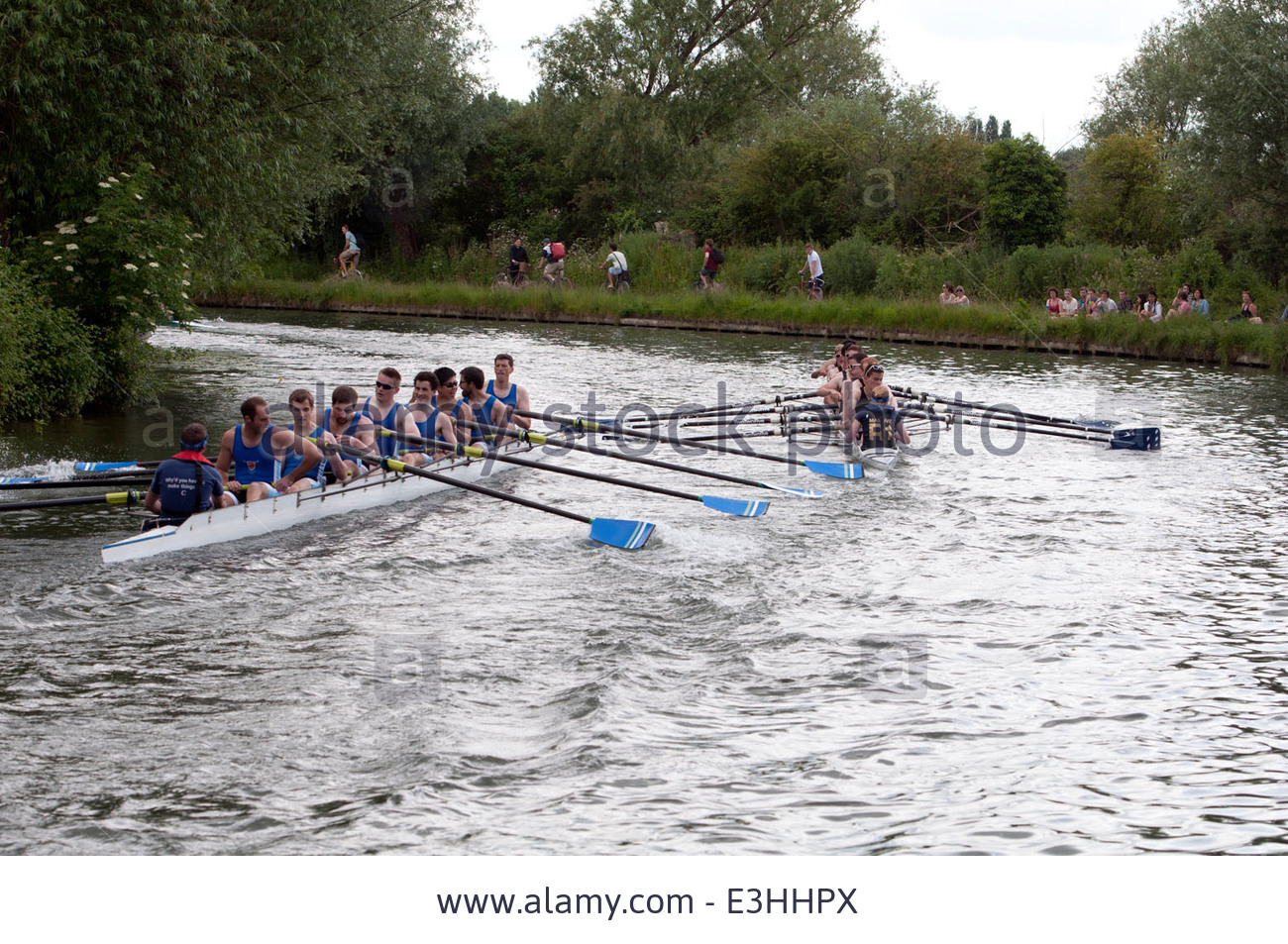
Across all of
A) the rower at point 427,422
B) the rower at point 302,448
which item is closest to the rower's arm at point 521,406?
the rower at point 427,422

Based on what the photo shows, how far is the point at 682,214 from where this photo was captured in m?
41.4

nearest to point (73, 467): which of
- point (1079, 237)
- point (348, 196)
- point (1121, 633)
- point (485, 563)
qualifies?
point (485, 563)

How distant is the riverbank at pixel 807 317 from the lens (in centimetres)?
2639

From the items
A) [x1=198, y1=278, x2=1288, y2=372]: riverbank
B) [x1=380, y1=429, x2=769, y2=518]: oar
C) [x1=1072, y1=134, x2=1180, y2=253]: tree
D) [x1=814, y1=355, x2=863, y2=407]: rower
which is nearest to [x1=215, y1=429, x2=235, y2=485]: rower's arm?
[x1=380, y1=429, x2=769, y2=518]: oar

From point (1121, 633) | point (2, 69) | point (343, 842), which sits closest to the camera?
point (343, 842)

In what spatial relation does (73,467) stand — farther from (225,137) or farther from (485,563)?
(225,137)

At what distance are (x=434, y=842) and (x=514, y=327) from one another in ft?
91.5

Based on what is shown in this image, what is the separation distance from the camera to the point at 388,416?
12.7 meters

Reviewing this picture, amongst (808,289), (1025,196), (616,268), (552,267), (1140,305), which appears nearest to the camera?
(1140,305)

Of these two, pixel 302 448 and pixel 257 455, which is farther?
pixel 302 448

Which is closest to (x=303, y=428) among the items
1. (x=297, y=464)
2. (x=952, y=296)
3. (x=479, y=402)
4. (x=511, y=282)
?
(x=297, y=464)

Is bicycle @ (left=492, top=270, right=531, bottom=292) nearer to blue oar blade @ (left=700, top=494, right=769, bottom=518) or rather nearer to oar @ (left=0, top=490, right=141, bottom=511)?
blue oar blade @ (left=700, top=494, right=769, bottom=518)

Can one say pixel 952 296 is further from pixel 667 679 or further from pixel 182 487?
pixel 667 679

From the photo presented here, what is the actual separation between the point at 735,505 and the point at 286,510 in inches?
156
